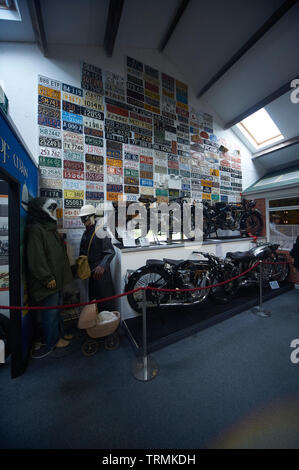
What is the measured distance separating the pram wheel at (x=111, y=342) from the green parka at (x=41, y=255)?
0.91m

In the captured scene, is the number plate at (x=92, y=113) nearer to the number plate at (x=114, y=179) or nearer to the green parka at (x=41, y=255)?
the number plate at (x=114, y=179)

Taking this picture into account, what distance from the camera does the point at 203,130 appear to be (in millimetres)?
4680

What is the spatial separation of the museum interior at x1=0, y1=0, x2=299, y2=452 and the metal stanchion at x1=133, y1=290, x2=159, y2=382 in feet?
0.06

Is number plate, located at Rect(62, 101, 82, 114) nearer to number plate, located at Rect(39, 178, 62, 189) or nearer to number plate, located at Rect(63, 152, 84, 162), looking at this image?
number plate, located at Rect(63, 152, 84, 162)

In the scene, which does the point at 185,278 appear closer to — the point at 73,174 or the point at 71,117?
the point at 73,174

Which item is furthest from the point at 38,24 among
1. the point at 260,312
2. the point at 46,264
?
the point at 260,312

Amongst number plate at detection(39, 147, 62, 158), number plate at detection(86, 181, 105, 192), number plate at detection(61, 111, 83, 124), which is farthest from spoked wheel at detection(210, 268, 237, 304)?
number plate at detection(61, 111, 83, 124)

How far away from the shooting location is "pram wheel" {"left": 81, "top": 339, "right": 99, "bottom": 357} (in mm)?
2116

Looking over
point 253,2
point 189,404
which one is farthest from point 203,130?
point 189,404

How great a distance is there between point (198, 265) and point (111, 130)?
304cm

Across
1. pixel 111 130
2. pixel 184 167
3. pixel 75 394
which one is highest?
pixel 111 130

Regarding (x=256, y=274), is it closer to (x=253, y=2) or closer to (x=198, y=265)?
(x=198, y=265)

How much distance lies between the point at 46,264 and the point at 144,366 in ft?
5.12

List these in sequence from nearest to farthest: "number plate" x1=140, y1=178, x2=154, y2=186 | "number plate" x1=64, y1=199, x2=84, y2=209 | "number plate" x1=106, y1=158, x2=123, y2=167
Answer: "number plate" x1=64, y1=199, x2=84, y2=209 < "number plate" x1=106, y1=158, x2=123, y2=167 < "number plate" x1=140, y1=178, x2=154, y2=186
